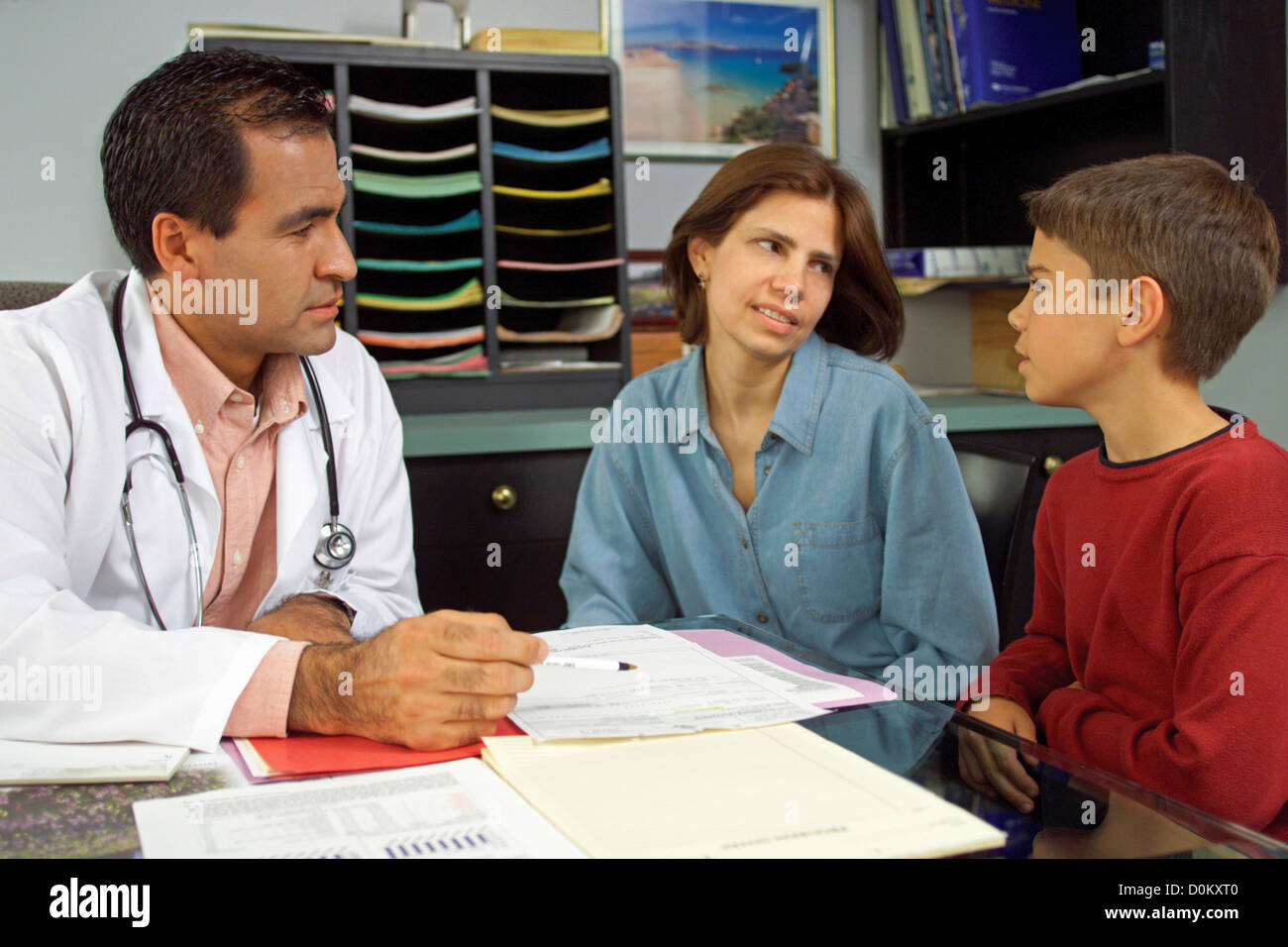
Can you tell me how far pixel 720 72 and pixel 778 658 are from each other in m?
1.96

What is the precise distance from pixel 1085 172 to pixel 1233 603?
1.67 feet

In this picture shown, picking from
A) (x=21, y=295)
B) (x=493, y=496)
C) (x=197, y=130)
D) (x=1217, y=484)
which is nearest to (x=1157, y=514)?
(x=1217, y=484)

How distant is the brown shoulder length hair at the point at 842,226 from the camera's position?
5.16ft

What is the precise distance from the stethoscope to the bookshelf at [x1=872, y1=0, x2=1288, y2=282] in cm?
165

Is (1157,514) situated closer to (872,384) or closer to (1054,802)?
(1054,802)

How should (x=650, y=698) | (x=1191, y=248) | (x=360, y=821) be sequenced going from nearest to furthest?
(x=360, y=821) → (x=650, y=698) → (x=1191, y=248)

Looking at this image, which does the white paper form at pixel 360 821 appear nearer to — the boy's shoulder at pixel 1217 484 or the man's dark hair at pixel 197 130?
the boy's shoulder at pixel 1217 484

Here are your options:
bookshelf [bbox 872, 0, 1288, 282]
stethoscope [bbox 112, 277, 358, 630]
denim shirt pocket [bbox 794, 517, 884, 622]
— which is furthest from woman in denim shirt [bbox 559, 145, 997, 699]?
bookshelf [bbox 872, 0, 1288, 282]

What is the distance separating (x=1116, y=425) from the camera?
3.68ft

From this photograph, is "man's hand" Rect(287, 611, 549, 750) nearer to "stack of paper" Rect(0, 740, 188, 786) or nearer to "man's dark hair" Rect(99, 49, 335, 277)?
"stack of paper" Rect(0, 740, 188, 786)

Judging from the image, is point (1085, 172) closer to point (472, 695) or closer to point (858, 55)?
point (472, 695)

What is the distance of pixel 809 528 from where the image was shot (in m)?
1.50

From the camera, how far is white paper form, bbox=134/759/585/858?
1.94ft

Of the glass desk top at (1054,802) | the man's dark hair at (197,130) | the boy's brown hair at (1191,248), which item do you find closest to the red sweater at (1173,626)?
the boy's brown hair at (1191,248)
